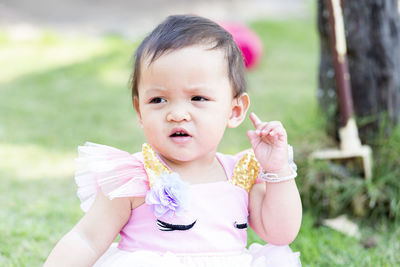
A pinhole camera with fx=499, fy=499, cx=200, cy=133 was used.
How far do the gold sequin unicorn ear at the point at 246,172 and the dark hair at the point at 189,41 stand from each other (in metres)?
0.20

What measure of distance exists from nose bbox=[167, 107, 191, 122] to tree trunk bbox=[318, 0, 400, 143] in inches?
54.3

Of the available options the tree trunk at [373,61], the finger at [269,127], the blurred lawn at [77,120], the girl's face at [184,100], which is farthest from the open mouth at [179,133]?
the tree trunk at [373,61]

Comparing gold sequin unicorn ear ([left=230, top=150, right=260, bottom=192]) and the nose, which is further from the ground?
the nose

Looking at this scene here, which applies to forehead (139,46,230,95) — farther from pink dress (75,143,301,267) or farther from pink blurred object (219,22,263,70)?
pink blurred object (219,22,263,70)

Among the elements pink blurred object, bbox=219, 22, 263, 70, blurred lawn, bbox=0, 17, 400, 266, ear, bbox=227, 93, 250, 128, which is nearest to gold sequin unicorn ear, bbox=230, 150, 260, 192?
ear, bbox=227, 93, 250, 128

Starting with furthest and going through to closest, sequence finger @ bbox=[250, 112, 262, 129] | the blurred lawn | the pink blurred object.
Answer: the pink blurred object
the blurred lawn
finger @ bbox=[250, 112, 262, 129]

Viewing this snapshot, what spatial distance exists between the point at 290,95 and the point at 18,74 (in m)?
2.58

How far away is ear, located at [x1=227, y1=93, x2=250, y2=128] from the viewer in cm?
149

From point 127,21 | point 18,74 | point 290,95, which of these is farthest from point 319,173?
point 127,21

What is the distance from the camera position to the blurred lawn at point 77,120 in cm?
207

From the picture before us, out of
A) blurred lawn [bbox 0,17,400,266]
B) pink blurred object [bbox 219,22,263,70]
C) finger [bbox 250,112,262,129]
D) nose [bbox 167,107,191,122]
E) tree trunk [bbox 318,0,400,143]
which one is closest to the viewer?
nose [bbox 167,107,191,122]

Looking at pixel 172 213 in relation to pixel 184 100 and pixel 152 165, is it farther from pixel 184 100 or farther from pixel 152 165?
pixel 184 100

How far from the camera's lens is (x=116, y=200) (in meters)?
1.40

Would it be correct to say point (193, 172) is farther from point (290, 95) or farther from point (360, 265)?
point (290, 95)
